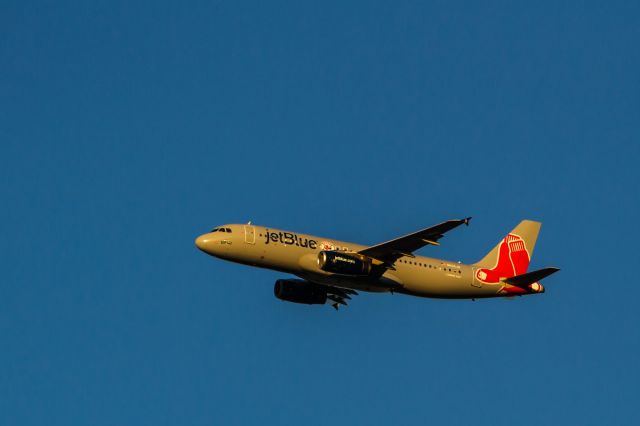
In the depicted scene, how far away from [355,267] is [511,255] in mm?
14349

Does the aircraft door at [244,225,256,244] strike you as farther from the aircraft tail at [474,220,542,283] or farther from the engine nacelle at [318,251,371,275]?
the aircraft tail at [474,220,542,283]

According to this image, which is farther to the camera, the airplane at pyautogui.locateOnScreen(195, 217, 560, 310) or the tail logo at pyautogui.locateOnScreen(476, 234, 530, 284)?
the tail logo at pyautogui.locateOnScreen(476, 234, 530, 284)

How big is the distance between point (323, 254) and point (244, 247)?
4.63 m

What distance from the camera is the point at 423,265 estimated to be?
64875mm

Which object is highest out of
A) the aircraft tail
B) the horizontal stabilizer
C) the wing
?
the aircraft tail

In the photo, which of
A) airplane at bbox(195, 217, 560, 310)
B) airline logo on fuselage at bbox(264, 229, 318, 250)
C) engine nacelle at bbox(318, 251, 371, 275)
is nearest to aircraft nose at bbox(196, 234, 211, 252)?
airplane at bbox(195, 217, 560, 310)

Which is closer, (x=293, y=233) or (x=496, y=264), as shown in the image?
(x=293, y=233)

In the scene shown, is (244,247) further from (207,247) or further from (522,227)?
(522,227)

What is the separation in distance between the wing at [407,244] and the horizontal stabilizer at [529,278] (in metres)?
8.11

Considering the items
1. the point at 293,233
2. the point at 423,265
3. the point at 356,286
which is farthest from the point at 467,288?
the point at 293,233

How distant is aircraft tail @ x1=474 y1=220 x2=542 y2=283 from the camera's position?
68.1 m

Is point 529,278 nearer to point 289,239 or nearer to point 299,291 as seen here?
point 299,291

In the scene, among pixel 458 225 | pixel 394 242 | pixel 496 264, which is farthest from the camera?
pixel 496 264

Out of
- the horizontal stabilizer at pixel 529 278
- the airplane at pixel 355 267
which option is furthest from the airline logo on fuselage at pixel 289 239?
the horizontal stabilizer at pixel 529 278
